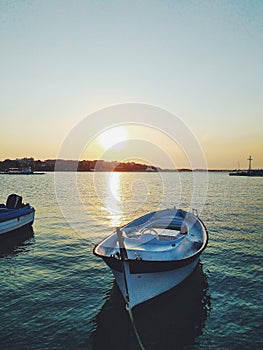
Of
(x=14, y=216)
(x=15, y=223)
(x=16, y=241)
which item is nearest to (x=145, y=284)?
(x=16, y=241)

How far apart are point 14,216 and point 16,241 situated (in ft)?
7.03

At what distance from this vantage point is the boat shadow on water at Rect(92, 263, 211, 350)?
8844 millimetres

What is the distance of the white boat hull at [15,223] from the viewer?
2066 centimetres

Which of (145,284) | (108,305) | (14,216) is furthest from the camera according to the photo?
(14,216)

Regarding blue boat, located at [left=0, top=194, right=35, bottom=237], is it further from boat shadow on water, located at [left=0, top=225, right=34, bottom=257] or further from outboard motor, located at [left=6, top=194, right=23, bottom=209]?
boat shadow on water, located at [left=0, top=225, right=34, bottom=257]

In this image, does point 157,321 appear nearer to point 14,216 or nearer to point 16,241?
point 16,241

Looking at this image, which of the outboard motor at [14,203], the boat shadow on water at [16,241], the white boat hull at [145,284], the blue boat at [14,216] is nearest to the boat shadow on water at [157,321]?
the white boat hull at [145,284]

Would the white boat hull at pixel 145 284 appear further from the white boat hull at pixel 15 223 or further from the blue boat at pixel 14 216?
the blue boat at pixel 14 216

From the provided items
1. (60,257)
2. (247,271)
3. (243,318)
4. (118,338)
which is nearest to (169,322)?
Answer: (118,338)

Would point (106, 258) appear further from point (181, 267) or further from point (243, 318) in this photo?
point (243, 318)

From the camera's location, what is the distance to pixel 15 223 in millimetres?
22016

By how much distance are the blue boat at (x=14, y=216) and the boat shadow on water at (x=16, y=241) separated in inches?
13.5

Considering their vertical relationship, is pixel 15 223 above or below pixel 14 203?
below

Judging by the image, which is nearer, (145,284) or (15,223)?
(145,284)
